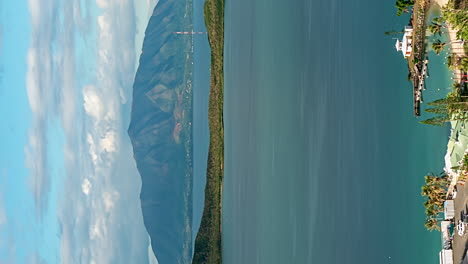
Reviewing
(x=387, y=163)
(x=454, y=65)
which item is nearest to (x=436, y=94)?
(x=454, y=65)

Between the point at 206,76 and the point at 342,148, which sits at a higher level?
the point at 206,76

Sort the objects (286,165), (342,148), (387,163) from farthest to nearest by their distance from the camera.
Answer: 1. (286,165)
2. (342,148)
3. (387,163)

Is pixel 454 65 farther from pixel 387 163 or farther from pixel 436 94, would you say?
pixel 387 163

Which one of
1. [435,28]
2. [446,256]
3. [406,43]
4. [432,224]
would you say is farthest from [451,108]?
[446,256]

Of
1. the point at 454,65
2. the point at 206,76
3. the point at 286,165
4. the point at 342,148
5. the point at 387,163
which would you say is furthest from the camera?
the point at 206,76

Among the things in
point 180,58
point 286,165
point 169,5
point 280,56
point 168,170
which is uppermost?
point 169,5

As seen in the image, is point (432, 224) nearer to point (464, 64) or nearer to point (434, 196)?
point (434, 196)
